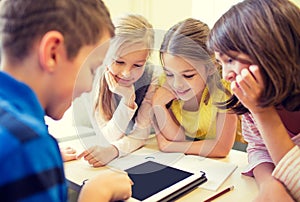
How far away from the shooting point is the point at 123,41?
0.78 meters

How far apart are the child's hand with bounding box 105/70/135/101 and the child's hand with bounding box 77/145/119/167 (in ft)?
0.49

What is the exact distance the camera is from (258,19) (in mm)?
658

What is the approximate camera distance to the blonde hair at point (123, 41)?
0.77m

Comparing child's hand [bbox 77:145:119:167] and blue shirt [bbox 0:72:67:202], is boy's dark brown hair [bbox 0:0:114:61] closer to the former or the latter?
blue shirt [bbox 0:72:67:202]

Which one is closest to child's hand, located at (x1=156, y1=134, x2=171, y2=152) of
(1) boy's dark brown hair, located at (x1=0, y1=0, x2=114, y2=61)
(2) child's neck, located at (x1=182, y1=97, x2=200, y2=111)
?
(2) child's neck, located at (x1=182, y1=97, x2=200, y2=111)

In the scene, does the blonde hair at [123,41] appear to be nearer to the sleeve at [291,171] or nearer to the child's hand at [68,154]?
the child's hand at [68,154]

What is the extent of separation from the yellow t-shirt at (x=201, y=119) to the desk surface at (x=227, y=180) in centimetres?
9

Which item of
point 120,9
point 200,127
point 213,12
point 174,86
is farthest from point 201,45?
point 213,12

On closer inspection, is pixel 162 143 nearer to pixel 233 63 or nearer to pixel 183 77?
pixel 183 77

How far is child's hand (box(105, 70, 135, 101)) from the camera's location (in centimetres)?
87

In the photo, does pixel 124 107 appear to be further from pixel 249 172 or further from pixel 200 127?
pixel 249 172

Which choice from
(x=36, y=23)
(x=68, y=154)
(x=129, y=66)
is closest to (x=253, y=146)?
(x=129, y=66)

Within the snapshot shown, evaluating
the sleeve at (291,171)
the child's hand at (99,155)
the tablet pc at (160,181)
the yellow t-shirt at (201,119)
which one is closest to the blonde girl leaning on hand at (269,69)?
the sleeve at (291,171)

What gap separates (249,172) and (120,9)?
43.7 inches
